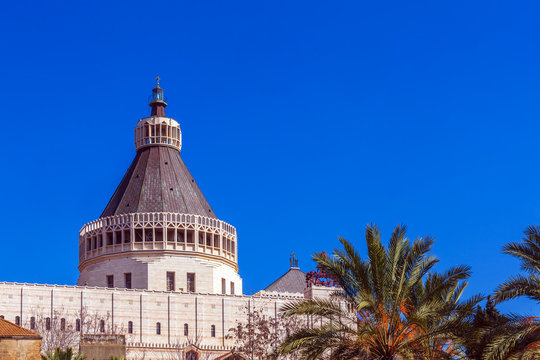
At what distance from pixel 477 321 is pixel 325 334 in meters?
5.64

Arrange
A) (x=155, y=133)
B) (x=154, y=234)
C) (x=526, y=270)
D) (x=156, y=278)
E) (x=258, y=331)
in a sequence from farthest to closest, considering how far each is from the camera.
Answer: (x=155, y=133), (x=154, y=234), (x=156, y=278), (x=258, y=331), (x=526, y=270)

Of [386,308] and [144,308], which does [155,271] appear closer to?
[144,308]

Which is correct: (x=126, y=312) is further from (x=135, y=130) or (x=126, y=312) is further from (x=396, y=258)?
(x=396, y=258)

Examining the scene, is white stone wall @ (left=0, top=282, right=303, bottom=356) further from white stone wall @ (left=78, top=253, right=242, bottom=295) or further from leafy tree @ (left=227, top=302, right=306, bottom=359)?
white stone wall @ (left=78, top=253, right=242, bottom=295)

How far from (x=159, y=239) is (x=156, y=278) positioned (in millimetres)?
3596

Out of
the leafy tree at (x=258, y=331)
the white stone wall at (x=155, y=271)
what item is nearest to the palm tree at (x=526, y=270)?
the leafy tree at (x=258, y=331)

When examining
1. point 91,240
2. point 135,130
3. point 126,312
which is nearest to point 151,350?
point 126,312

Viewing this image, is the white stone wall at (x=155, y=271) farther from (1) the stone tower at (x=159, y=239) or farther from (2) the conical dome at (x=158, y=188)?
(2) the conical dome at (x=158, y=188)

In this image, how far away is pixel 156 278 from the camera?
9131 cm

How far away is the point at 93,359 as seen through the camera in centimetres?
5031

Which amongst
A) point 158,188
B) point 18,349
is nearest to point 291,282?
point 158,188

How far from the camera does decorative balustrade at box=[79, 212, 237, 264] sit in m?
92.6

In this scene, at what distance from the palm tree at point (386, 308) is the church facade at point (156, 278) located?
42036mm

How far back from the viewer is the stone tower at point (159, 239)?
9194cm
